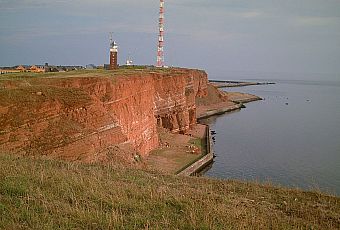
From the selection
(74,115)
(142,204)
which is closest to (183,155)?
(74,115)

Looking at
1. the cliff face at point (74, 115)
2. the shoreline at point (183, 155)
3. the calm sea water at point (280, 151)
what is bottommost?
the calm sea water at point (280, 151)

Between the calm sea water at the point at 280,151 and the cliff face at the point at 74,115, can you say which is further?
the calm sea water at the point at 280,151

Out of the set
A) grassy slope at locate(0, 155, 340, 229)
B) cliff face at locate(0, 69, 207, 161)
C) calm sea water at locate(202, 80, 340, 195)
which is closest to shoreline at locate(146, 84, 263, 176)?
calm sea water at locate(202, 80, 340, 195)

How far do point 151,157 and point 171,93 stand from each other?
640 inches

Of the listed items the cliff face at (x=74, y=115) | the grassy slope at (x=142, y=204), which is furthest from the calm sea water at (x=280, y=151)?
the cliff face at (x=74, y=115)

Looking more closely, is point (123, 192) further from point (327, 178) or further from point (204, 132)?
point (204, 132)

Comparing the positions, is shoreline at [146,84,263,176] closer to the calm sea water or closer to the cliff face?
the calm sea water

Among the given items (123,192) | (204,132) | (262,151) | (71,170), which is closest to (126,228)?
(123,192)

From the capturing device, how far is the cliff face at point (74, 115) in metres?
16.5

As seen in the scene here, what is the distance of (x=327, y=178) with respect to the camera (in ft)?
92.2

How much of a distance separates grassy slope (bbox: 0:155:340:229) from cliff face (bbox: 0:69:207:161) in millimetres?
7525

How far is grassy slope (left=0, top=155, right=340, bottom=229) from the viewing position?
5.32 meters

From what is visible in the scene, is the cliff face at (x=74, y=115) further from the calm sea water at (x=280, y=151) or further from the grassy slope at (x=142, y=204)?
the calm sea water at (x=280, y=151)

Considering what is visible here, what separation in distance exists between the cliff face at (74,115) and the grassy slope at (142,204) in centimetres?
753
